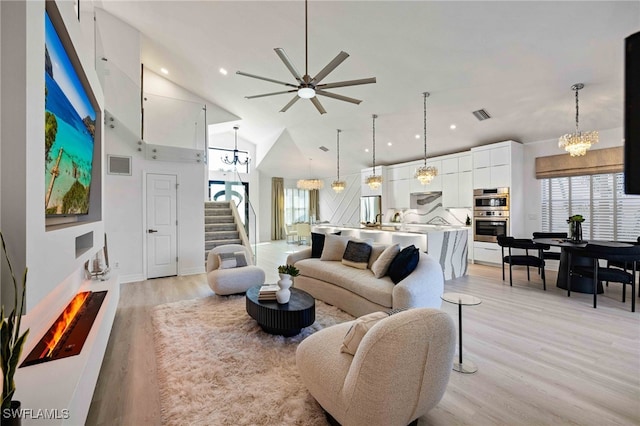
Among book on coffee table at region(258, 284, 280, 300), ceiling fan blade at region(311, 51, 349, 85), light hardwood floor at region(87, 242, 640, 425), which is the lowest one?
light hardwood floor at region(87, 242, 640, 425)

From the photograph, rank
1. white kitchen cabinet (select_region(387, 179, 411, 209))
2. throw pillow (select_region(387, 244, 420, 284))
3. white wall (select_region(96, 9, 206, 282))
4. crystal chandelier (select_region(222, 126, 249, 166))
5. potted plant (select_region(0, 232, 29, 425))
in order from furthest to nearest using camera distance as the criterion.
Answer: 1. crystal chandelier (select_region(222, 126, 249, 166))
2. white kitchen cabinet (select_region(387, 179, 411, 209))
3. white wall (select_region(96, 9, 206, 282))
4. throw pillow (select_region(387, 244, 420, 284))
5. potted plant (select_region(0, 232, 29, 425))

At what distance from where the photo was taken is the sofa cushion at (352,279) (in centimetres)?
309

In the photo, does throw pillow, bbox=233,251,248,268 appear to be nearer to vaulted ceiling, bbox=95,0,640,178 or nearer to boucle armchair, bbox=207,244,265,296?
boucle armchair, bbox=207,244,265,296

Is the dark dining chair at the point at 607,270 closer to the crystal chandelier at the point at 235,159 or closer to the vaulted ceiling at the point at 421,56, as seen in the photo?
the vaulted ceiling at the point at 421,56

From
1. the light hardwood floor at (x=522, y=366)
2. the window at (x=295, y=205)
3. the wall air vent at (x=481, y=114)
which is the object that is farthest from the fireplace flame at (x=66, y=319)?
the window at (x=295, y=205)

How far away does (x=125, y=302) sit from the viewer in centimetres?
409

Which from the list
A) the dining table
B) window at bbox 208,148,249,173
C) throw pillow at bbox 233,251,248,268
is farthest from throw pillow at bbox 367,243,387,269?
window at bbox 208,148,249,173

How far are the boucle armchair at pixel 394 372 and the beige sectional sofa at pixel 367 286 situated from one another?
1264mm

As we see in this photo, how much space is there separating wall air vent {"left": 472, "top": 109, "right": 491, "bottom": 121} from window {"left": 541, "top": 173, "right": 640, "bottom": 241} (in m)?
2.10

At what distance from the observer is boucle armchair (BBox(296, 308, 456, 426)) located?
141 centimetres

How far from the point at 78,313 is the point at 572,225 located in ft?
22.6

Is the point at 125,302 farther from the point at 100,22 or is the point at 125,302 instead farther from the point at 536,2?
the point at 536,2

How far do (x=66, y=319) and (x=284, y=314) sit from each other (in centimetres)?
186

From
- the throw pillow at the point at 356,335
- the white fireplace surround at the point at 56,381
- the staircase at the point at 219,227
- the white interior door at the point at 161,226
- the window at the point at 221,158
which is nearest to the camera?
the white fireplace surround at the point at 56,381
